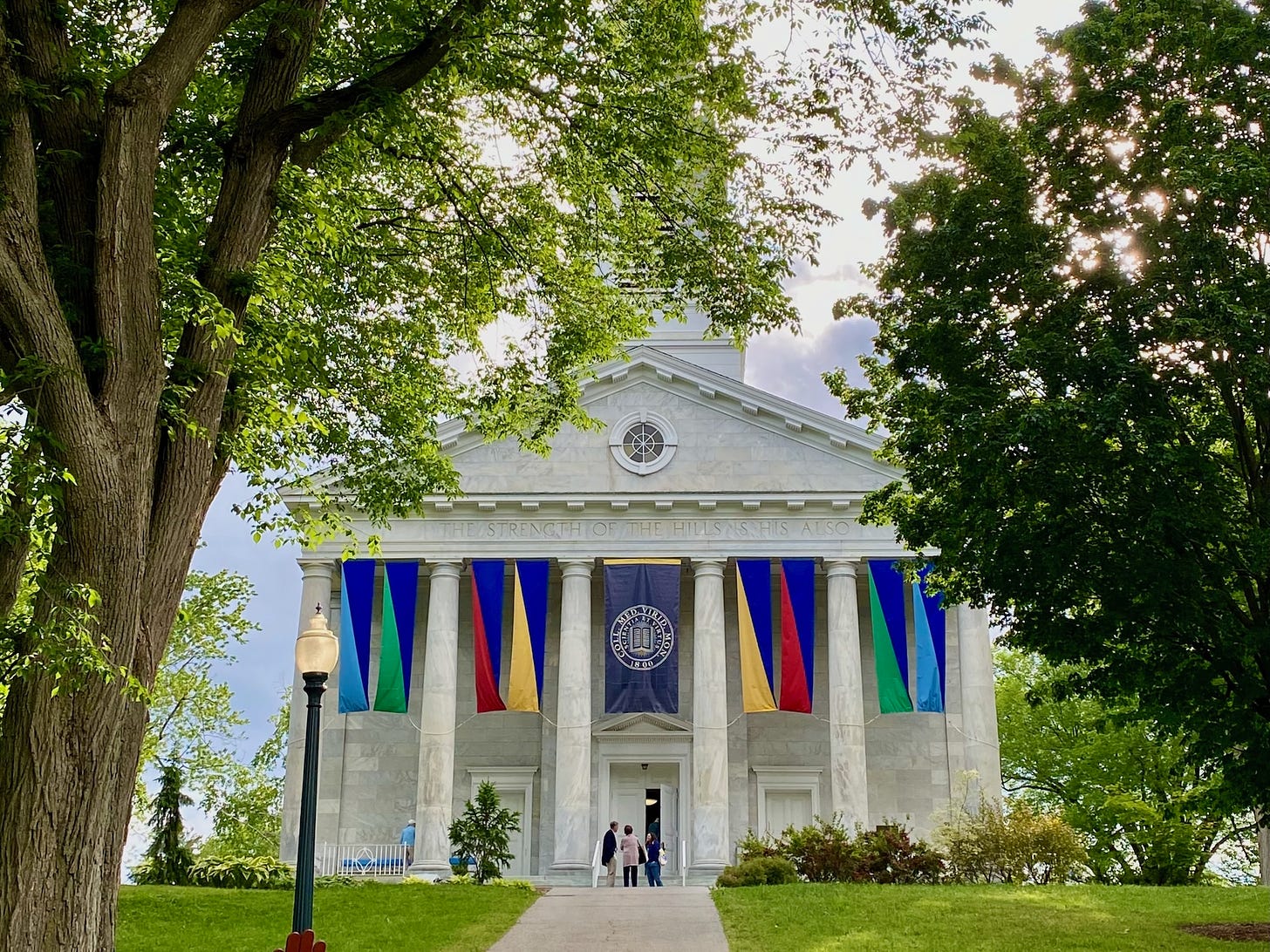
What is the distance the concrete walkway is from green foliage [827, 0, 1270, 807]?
577 centimetres

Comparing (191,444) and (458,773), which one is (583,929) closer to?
(191,444)

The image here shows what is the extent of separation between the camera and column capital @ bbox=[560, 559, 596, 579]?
1270 inches

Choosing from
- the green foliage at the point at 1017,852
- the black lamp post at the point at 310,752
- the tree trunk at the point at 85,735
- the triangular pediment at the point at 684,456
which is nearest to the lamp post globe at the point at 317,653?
the black lamp post at the point at 310,752

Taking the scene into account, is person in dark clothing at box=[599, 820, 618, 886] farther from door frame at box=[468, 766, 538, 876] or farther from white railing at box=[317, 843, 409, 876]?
white railing at box=[317, 843, 409, 876]

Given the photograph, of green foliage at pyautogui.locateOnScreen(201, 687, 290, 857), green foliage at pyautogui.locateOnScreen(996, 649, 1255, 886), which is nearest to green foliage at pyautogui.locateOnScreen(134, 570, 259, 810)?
green foliage at pyautogui.locateOnScreen(201, 687, 290, 857)

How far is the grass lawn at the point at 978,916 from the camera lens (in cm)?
1474

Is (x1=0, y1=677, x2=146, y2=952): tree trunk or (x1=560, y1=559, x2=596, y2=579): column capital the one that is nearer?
(x1=0, y1=677, x2=146, y2=952): tree trunk

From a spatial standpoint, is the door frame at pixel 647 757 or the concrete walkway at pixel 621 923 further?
the door frame at pixel 647 757

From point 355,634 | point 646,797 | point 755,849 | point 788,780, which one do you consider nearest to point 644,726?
point 646,797

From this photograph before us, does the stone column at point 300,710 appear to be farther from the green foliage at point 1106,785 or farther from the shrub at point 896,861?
the green foliage at point 1106,785

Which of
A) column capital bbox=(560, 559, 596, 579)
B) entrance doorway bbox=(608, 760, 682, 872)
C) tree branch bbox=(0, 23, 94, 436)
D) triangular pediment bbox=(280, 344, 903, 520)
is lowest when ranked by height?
entrance doorway bbox=(608, 760, 682, 872)

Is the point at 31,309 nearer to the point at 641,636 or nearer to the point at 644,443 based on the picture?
the point at 641,636

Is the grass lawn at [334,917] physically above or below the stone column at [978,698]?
below

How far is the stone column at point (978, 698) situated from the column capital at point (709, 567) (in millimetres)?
6513
